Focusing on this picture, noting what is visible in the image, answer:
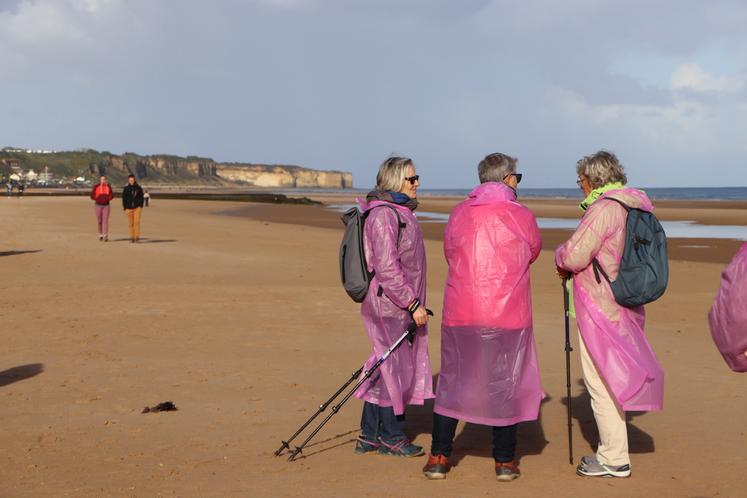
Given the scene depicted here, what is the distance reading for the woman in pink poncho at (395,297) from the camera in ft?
19.5

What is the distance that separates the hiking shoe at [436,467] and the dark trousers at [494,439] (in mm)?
31

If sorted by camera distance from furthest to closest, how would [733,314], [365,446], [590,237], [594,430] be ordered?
[594,430]
[365,446]
[590,237]
[733,314]

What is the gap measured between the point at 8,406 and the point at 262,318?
16.2 ft

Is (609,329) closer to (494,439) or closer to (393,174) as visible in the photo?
(494,439)

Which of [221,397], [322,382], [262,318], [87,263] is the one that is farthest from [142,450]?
[87,263]

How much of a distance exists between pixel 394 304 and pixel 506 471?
1275 mm

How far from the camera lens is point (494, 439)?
5766mm

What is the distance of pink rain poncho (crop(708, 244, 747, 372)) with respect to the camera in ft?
10.2

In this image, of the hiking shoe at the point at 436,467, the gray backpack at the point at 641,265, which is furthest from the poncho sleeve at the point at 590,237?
the hiking shoe at the point at 436,467

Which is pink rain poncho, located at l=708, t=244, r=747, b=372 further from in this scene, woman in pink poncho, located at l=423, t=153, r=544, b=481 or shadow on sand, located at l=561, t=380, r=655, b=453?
shadow on sand, located at l=561, t=380, r=655, b=453

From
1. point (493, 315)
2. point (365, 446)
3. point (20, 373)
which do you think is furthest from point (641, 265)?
point (20, 373)

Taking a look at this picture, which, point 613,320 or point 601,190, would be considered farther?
point 601,190

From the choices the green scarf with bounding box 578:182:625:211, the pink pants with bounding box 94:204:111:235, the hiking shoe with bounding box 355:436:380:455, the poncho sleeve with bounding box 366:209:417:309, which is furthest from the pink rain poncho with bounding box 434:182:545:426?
the pink pants with bounding box 94:204:111:235

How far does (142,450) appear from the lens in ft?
20.7
